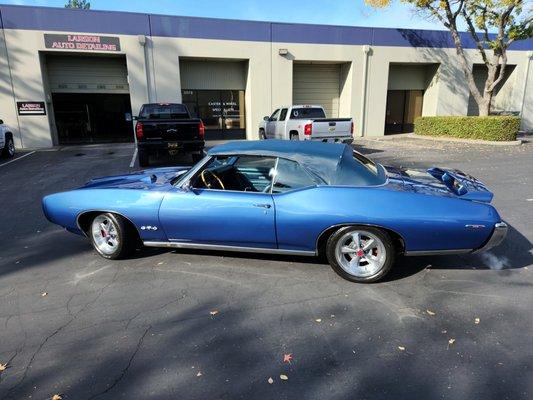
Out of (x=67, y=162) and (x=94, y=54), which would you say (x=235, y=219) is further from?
(x=94, y=54)

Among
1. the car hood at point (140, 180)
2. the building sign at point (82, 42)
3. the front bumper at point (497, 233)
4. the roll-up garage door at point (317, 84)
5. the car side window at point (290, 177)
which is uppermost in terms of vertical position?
the building sign at point (82, 42)

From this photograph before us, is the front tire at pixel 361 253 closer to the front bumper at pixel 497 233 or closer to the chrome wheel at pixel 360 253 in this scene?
the chrome wheel at pixel 360 253

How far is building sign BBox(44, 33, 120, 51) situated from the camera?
17.4 meters

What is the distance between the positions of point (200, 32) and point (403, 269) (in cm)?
1819

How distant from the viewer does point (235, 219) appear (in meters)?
3.92

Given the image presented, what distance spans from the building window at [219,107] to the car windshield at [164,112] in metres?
8.42

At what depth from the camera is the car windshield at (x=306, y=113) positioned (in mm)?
14703

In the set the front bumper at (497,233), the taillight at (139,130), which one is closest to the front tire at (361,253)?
the front bumper at (497,233)

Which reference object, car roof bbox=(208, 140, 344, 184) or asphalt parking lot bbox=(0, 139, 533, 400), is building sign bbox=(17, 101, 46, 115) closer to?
asphalt parking lot bbox=(0, 139, 533, 400)

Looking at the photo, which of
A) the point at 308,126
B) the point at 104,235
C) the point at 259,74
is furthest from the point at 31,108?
the point at 104,235

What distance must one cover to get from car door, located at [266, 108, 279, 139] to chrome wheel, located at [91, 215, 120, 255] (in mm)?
11806

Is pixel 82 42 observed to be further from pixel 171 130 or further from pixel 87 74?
pixel 171 130

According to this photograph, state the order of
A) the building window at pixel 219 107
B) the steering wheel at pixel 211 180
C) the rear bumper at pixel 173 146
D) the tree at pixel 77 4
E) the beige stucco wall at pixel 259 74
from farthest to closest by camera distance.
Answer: the tree at pixel 77 4 < the building window at pixel 219 107 < the beige stucco wall at pixel 259 74 < the rear bumper at pixel 173 146 < the steering wheel at pixel 211 180

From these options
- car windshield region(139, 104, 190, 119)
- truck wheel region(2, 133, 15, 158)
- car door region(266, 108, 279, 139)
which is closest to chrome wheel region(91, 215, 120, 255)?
car windshield region(139, 104, 190, 119)
